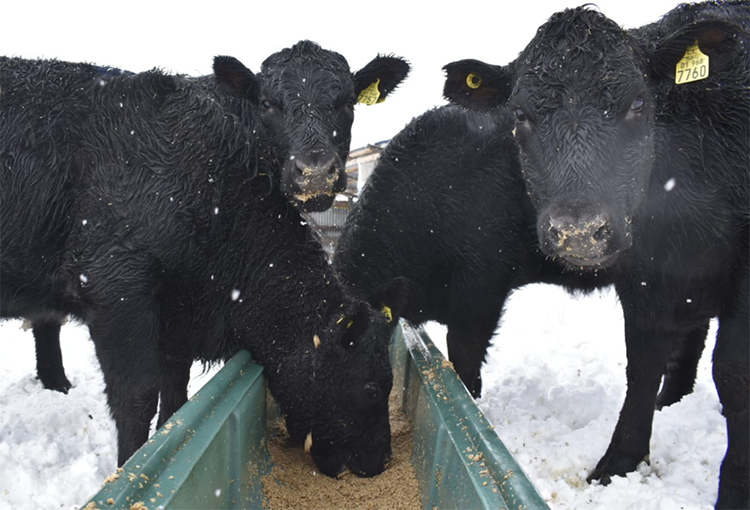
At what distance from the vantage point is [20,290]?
378 cm

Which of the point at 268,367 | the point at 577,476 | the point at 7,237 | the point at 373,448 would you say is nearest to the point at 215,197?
the point at 268,367

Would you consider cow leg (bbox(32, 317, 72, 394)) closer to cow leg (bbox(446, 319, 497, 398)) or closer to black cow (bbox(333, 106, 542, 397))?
black cow (bbox(333, 106, 542, 397))

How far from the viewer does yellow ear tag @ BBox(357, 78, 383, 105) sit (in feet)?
15.0

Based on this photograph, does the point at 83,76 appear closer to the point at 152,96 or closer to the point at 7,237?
the point at 152,96

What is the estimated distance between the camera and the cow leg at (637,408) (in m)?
3.41

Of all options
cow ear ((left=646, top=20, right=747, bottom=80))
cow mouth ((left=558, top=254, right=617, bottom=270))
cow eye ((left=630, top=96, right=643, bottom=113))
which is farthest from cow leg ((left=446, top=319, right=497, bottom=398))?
cow ear ((left=646, top=20, right=747, bottom=80))

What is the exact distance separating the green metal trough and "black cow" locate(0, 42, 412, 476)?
0.32 metres

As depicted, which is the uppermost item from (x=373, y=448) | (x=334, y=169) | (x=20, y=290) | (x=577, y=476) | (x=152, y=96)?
(x=152, y=96)

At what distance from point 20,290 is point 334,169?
222 cm

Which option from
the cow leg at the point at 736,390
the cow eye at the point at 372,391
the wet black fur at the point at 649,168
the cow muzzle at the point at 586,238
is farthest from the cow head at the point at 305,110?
the cow leg at the point at 736,390

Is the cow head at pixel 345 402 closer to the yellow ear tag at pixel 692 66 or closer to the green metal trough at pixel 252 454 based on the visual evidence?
the green metal trough at pixel 252 454

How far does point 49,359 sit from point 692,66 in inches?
223

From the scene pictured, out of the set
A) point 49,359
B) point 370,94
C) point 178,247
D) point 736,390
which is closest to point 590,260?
point 736,390

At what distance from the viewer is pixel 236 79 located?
13.3 feet
